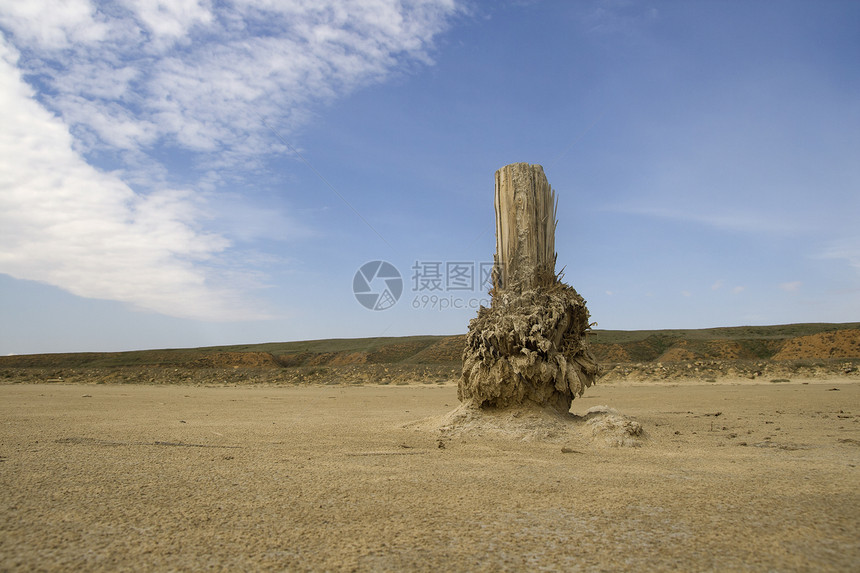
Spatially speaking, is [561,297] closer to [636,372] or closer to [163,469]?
[163,469]

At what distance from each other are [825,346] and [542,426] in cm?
4023

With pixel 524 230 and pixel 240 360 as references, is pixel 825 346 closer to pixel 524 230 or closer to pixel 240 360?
pixel 524 230

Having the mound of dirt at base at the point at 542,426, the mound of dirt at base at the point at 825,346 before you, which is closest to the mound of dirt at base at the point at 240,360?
the mound of dirt at base at the point at 542,426

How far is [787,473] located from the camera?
5234mm

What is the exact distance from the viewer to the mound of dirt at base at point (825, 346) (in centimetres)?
3597

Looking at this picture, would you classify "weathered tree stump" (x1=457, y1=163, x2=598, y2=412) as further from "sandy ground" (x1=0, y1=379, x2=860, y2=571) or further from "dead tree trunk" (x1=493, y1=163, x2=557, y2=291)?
"sandy ground" (x1=0, y1=379, x2=860, y2=571)

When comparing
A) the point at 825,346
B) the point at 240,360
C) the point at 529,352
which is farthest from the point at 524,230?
the point at 240,360

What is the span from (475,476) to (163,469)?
10.8 feet

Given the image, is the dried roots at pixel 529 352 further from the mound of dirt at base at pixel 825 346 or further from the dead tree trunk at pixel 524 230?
the mound of dirt at base at pixel 825 346

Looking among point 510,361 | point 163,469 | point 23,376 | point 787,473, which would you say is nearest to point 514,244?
point 510,361

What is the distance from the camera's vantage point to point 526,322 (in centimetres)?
861

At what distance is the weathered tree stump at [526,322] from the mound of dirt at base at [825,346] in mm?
34926

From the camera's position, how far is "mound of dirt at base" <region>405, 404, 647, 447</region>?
25.4 ft

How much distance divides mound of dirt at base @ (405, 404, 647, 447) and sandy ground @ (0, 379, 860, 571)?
0.13m
